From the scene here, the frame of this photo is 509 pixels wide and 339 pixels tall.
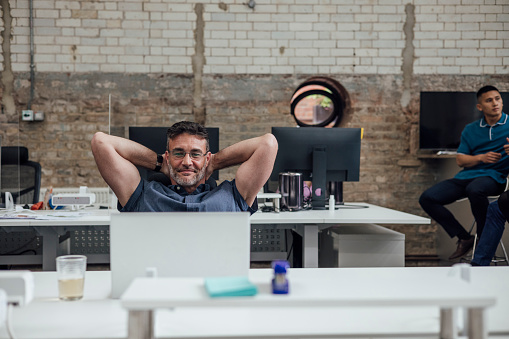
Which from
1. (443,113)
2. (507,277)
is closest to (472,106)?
(443,113)

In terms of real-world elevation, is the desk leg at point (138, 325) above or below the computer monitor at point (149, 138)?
below

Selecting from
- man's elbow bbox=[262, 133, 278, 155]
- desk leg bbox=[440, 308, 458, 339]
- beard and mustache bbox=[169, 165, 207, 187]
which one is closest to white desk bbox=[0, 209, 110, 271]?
beard and mustache bbox=[169, 165, 207, 187]

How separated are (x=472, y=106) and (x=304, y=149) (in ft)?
8.70

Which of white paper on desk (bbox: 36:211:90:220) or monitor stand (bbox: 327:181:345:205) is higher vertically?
monitor stand (bbox: 327:181:345:205)

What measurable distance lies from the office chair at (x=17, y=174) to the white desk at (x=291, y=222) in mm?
1036

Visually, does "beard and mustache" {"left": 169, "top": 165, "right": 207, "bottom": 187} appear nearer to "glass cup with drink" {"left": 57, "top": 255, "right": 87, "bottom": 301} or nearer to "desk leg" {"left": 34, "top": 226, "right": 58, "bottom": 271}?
"glass cup with drink" {"left": 57, "top": 255, "right": 87, "bottom": 301}

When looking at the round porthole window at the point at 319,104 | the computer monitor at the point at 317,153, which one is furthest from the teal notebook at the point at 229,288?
the round porthole window at the point at 319,104

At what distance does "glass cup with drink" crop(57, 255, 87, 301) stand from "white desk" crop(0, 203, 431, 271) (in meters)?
1.43

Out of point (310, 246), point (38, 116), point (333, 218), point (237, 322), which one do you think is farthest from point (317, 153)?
point (38, 116)

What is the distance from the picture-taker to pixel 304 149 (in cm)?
322

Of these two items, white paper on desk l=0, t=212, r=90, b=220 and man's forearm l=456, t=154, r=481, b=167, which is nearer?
white paper on desk l=0, t=212, r=90, b=220

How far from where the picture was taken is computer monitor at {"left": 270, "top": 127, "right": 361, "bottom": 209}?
10.5ft

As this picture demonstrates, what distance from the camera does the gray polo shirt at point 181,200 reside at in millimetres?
1832

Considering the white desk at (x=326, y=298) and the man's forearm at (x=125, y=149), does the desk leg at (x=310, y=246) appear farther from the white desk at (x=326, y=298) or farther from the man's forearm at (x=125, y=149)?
the white desk at (x=326, y=298)
